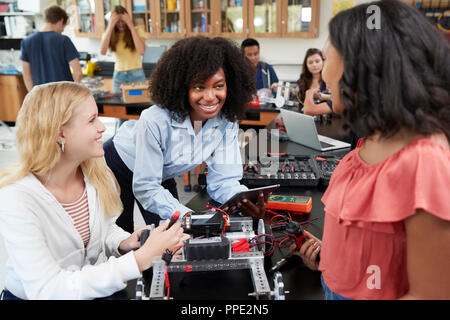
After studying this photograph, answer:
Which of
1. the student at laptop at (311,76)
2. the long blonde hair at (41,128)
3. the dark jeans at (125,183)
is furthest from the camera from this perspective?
the student at laptop at (311,76)

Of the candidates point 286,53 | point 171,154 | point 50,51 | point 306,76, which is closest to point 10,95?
point 50,51

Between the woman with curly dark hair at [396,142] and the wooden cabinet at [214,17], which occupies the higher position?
the wooden cabinet at [214,17]

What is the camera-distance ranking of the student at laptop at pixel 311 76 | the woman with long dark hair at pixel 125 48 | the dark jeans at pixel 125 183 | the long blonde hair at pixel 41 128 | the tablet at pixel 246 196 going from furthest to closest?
the woman with long dark hair at pixel 125 48 < the student at laptop at pixel 311 76 < the dark jeans at pixel 125 183 < the tablet at pixel 246 196 < the long blonde hair at pixel 41 128

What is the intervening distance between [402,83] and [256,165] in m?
1.15

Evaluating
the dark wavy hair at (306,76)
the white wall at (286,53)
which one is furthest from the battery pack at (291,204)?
the white wall at (286,53)

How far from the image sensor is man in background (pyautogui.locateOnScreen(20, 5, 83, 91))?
12.2ft

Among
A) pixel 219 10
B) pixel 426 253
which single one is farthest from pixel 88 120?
pixel 219 10

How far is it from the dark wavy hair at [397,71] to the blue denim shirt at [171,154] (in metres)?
0.86

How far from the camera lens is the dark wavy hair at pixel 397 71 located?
2.21 feet

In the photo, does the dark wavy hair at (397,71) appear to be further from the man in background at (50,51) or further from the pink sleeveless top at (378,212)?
the man in background at (50,51)

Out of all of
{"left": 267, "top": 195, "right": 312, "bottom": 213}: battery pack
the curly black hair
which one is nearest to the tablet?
{"left": 267, "top": 195, "right": 312, "bottom": 213}: battery pack

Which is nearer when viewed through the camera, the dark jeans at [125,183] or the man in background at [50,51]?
the dark jeans at [125,183]

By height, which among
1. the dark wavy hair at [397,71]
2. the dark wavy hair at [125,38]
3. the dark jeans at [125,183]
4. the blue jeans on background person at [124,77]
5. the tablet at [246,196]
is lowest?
the dark jeans at [125,183]
